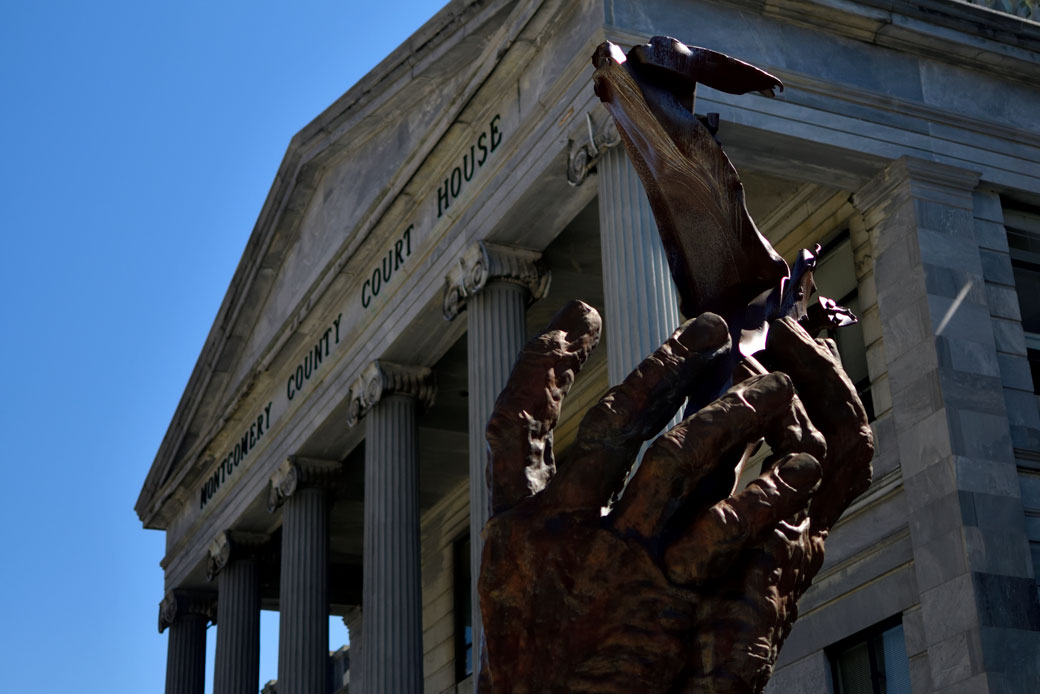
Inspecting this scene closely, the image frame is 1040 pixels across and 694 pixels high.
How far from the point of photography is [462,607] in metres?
30.7

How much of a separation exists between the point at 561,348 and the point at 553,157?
13.7 metres

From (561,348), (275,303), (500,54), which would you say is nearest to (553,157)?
(500,54)

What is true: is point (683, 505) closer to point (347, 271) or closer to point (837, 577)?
point (837, 577)

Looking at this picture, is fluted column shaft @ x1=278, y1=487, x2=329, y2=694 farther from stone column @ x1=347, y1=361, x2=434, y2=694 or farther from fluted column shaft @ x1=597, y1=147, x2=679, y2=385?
fluted column shaft @ x1=597, y1=147, x2=679, y2=385

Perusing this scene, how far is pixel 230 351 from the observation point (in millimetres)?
30578

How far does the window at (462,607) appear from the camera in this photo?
29812mm

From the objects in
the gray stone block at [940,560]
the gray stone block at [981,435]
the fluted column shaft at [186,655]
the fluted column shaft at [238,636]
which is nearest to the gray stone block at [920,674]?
the gray stone block at [940,560]

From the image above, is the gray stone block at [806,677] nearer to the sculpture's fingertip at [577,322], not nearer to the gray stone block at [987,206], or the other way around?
the gray stone block at [987,206]

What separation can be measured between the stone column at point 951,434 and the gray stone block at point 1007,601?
12mm

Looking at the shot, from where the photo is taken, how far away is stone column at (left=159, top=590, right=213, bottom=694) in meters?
33.6

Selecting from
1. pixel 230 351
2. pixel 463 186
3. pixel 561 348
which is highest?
pixel 230 351

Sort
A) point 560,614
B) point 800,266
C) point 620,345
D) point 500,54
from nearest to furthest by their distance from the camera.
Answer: point 560,614, point 800,266, point 620,345, point 500,54

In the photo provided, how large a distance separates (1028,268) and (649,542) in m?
15.5

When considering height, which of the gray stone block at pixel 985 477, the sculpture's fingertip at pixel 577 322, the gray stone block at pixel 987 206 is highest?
the gray stone block at pixel 987 206
